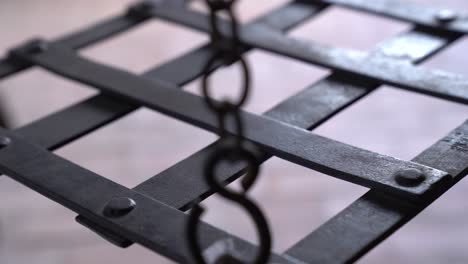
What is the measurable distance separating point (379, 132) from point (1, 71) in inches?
54.4

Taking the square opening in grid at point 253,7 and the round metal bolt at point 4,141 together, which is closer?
the round metal bolt at point 4,141

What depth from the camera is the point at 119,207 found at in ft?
2.80

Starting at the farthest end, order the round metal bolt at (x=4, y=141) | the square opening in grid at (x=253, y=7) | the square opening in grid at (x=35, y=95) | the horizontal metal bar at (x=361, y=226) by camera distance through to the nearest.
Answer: the square opening in grid at (x=253, y=7) → the square opening in grid at (x=35, y=95) → the round metal bolt at (x=4, y=141) → the horizontal metal bar at (x=361, y=226)

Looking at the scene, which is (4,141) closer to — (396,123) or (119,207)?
(119,207)

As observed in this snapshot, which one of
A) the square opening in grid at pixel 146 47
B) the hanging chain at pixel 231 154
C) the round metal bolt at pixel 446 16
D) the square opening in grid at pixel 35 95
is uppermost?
the hanging chain at pixel 231 154

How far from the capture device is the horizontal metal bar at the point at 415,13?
1203 mm

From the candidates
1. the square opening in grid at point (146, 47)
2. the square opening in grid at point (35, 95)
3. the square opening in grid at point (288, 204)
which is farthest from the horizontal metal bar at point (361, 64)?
the square opening in grid at point (146, 47)

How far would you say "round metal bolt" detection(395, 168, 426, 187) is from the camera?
2.77 ft

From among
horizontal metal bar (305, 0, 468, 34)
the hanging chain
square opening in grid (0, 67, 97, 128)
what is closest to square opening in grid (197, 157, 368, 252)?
square opening in grid (0, 67, 97, 128)

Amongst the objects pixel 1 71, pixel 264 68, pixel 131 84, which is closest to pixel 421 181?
pixel 131 84

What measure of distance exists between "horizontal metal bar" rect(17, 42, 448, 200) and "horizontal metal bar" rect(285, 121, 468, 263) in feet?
0.06

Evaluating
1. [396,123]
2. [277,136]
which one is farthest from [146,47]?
[277,136]

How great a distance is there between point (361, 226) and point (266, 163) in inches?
62.9

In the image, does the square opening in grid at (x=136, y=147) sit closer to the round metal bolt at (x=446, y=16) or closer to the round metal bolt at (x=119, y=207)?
the round metal bolt at (x=446, y=16)
